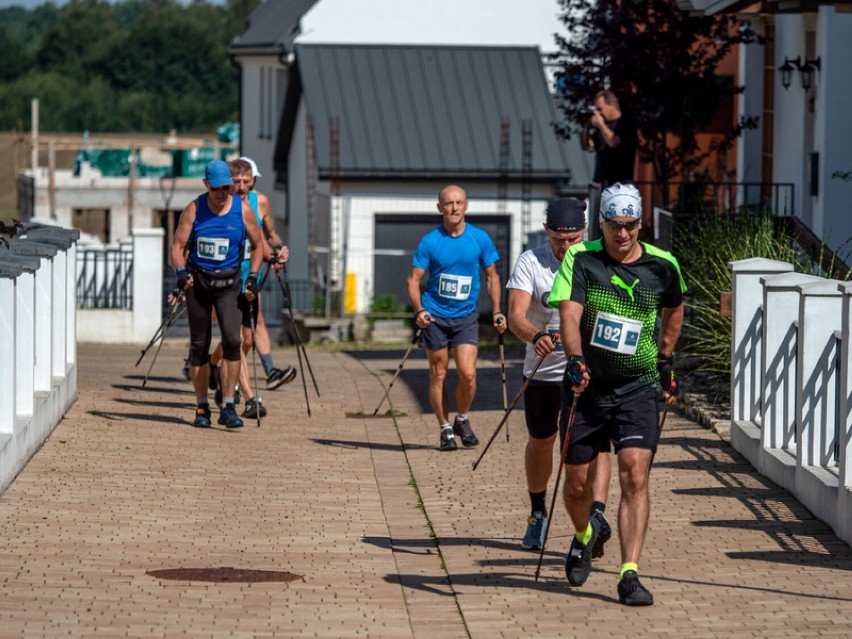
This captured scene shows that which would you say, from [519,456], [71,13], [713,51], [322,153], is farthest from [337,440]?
[71,13]

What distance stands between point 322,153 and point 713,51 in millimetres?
13412

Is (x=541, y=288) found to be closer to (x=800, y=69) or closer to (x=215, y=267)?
(x=215, y=267)

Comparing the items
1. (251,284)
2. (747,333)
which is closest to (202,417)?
(251,284)

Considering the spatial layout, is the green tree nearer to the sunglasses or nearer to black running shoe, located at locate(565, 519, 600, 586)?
the sunglasses

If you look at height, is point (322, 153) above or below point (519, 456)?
above

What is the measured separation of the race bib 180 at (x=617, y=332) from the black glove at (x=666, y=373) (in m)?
0.20

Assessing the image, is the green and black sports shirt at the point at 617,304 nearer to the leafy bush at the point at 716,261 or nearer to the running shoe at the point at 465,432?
the running shoe at the point at 465,432

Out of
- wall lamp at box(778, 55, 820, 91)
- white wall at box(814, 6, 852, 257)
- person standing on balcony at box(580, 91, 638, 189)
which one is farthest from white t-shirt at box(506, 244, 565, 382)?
wall lamp at box(778, 55, 820, 91)

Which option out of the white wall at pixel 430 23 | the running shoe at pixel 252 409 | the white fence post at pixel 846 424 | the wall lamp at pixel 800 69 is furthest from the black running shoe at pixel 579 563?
the white wall at pixel 430 23

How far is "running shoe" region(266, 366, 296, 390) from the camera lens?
1481 cm

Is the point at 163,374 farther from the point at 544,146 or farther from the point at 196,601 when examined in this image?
the point at 544,146

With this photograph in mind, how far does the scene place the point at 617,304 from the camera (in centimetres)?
762

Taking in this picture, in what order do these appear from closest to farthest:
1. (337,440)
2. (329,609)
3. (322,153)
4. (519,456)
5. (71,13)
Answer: (329,609) → (519,456) → (337,440) → (322,153) → (71,13)

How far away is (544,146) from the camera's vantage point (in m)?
34.5
